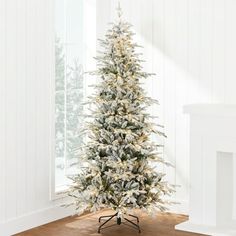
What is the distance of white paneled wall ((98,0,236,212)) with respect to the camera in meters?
4.96

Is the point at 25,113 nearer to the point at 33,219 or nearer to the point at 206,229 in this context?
the point at 33,219

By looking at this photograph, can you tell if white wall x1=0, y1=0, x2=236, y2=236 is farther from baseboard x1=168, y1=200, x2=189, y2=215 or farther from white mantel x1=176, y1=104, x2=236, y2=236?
white mantel x1=176, y1=104, x2=236, y2=236

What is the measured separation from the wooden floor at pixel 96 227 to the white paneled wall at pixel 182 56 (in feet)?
1.10

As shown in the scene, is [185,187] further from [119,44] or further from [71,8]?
[71,8]

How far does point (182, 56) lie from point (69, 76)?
1.01 m

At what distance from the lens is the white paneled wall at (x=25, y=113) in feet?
14.6

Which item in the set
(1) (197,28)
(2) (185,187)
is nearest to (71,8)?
(1) (197,28)

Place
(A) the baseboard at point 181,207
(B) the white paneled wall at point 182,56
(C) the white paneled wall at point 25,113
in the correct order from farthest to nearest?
(A) the baseboard at point 181,207
(B) the white paneled wall at point 182,56
(C) the white paneled wall at point 25,113

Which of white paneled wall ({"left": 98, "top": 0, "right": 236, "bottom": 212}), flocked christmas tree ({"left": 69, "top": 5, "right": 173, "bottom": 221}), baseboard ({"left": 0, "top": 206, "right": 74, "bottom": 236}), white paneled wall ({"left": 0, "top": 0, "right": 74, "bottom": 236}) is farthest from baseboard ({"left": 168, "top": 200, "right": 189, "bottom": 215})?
white paneled wall ({"left": 0, "top": 0, "right": 74, "bottom": 236})

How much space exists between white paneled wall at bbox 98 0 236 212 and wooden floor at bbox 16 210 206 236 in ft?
1.10

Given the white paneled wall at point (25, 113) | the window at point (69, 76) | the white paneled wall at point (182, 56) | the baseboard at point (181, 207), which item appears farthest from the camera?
the baseboard at point (181, 207)

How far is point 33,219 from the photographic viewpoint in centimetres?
477

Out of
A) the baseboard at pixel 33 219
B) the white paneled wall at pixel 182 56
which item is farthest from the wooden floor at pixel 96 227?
the white paneled wall at pixel 182 56

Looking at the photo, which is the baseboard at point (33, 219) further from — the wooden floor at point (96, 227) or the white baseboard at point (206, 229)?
the white baseboard at point (206, 229)
